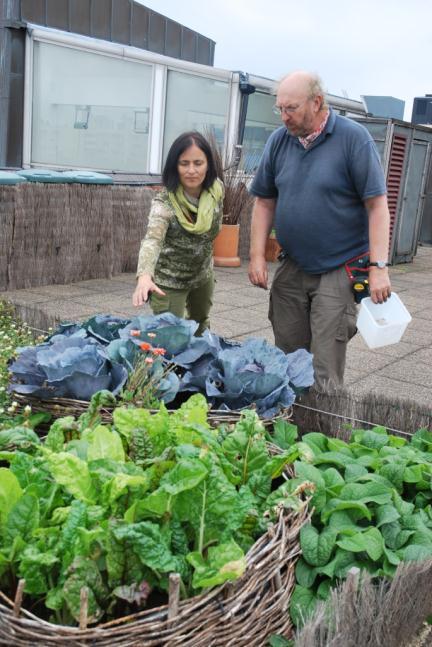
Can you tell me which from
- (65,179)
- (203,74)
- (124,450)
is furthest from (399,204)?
(124,450)

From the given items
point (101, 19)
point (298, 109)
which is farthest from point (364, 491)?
point (101, 19)

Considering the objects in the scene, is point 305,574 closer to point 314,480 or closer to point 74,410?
point 314,480

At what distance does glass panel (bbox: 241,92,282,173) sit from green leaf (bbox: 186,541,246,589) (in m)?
10.7

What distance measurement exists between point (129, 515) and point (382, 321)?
2.24 meters

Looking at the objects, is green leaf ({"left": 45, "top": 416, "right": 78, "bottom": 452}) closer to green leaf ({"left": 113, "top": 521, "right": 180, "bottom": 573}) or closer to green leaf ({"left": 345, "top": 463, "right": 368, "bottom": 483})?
green leaf ({"left": 113, "top": 521, "right": 180, "bottom": 573})

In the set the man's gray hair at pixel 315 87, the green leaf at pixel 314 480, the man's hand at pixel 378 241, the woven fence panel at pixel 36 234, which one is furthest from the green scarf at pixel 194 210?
the woven fence panel at pixel 36 234

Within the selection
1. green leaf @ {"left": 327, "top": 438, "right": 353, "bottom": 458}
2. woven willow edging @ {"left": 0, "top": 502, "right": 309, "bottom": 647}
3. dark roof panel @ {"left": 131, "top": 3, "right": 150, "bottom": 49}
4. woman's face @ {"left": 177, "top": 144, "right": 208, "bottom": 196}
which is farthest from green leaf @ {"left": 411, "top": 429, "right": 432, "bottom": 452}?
dark roof panel @ {"left": 131, "top": 3, "right": 150, "bottom": 49}

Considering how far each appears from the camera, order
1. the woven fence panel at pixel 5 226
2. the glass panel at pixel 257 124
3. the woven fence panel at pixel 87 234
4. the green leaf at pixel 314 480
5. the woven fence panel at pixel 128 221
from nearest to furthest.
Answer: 1. the green leaf at pixel 314 480
2. the woven fence panel at pixel 5 226
3. the woven fence panel at pixel 87 234
4. the woven fence panel at pixel 128 221
5. the glass panel at pixel 257 124

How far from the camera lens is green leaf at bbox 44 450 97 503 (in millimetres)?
1805

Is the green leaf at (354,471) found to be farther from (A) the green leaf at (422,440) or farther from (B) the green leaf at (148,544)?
(B) the green leaf at (148,544)

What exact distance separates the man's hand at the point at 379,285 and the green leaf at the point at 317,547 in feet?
6.13

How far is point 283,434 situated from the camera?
2.69 m

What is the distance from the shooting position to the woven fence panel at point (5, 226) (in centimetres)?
811

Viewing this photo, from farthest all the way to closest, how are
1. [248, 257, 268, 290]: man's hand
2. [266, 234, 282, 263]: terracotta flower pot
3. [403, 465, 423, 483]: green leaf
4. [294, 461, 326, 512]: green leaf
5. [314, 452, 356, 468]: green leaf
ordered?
[266, 234, 282, 263]: terracotta flower pot, [248, 257, 268, 290]: man's hand, [314, 452, 356, 468]: green leaf, [403, 465, 423, 483]: green leaf, [294, 461, 326, 512]: green leaf
